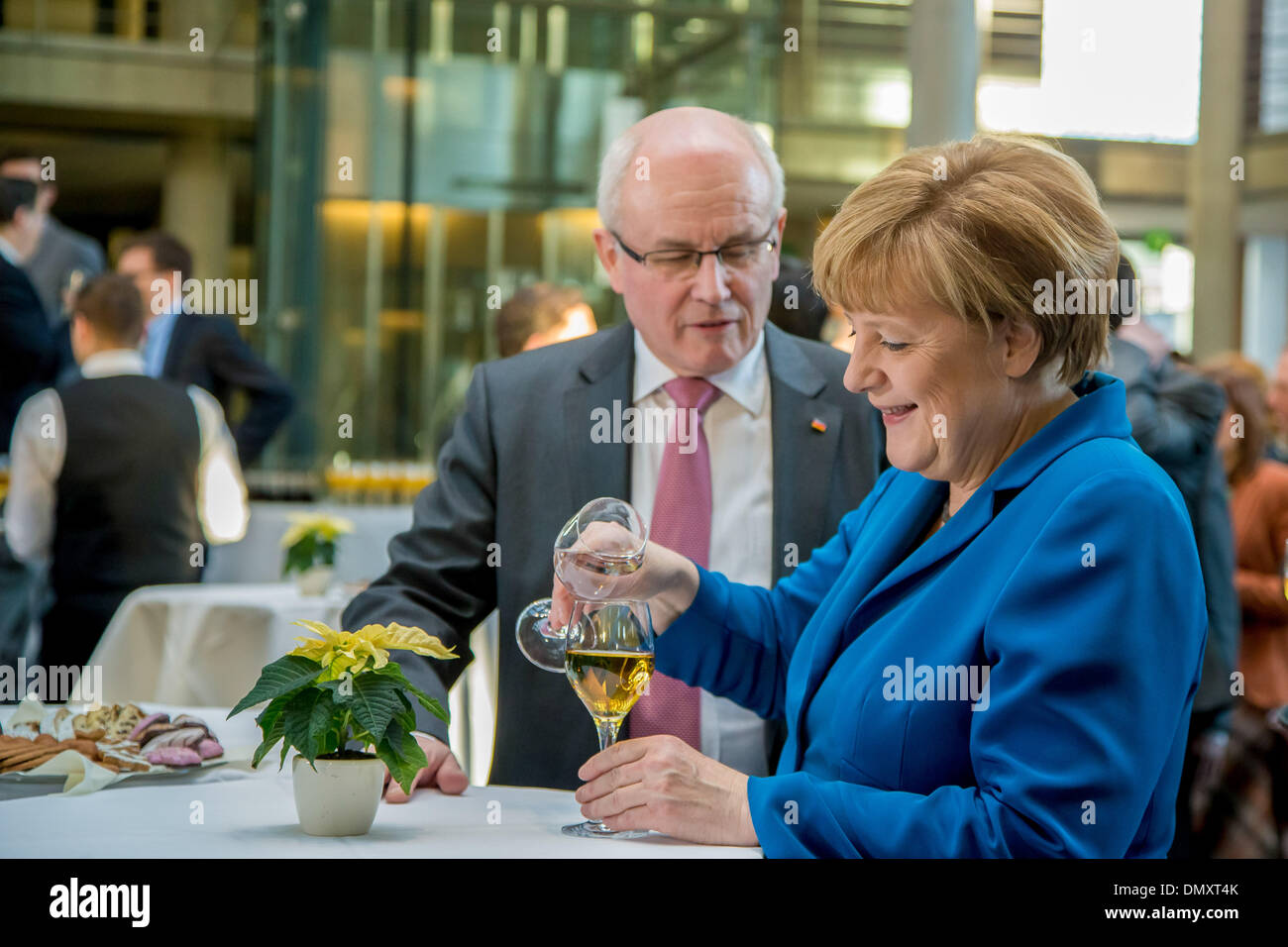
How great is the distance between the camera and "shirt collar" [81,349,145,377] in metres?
4.83

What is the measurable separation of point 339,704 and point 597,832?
0.32m

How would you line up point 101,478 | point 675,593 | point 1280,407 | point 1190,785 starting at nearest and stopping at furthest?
point 675,593 < point 1190,785 < point 101,478 < point 1280,407

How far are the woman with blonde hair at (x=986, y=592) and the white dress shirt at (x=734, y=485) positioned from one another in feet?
1.78

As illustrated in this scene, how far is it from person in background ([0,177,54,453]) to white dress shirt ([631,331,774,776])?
162 inches

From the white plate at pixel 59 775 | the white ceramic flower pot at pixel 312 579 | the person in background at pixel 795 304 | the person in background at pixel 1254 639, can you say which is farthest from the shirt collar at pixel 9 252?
the person in background at pixel 1254 639

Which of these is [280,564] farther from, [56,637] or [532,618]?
[532,618]

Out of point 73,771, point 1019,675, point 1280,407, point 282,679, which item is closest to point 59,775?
point 73,771

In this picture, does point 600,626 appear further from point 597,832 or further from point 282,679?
point 282,679

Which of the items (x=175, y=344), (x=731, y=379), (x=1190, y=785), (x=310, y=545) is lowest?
(x=1190, y=785)

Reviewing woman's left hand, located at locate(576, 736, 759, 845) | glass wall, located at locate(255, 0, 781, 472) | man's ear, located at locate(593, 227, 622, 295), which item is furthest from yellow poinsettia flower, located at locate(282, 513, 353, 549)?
glass wall, located at locate(255, 0, 781, 472)

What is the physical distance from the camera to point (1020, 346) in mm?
1538

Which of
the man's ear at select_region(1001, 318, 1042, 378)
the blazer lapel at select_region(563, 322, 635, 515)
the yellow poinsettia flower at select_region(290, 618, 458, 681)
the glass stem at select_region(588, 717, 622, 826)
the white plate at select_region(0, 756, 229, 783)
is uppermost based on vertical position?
the man's ear at select_region(1001, 318, 1042, 378)

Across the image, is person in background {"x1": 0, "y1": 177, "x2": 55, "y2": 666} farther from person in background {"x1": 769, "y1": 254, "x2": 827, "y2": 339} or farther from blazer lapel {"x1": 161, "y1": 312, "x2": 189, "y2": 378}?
person in background {"x1": 769, "y1": 254, "x2": 827, "y2": 339}
